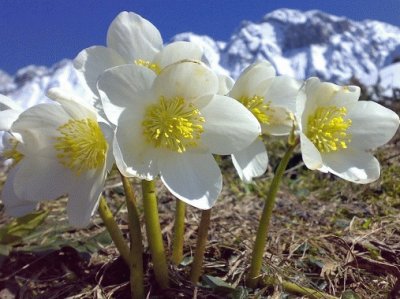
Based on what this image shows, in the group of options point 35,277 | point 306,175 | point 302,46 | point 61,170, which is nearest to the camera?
point 61,170

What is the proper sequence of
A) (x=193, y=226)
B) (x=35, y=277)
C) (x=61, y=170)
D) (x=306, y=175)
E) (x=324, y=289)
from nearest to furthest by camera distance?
(x=61, y=170) < (x=324, y=289) < (x=35, y=277) < (x=193, y=226) < (x=306, y=175)

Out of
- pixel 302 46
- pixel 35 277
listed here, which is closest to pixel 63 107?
pixel 35 277

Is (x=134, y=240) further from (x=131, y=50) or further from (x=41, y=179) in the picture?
(x=131, y=50)

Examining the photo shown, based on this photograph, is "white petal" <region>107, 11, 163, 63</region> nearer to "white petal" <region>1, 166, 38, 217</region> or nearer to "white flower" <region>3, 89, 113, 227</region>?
"white flower" <region>3, 89, 113, 227</region>

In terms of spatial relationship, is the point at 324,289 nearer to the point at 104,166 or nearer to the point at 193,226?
the point at 193,226

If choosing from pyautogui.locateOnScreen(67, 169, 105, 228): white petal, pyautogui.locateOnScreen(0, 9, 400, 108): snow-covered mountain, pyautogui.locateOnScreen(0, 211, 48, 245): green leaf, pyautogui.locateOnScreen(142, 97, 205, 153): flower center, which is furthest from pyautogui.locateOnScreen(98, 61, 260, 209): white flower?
pyautogui.locateOnScreen(0, 9, 400, 108): snow-covered mountain

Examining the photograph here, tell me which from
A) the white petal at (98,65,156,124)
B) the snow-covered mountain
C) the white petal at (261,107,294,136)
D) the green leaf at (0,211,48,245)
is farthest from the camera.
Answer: the snow-covered mountain
